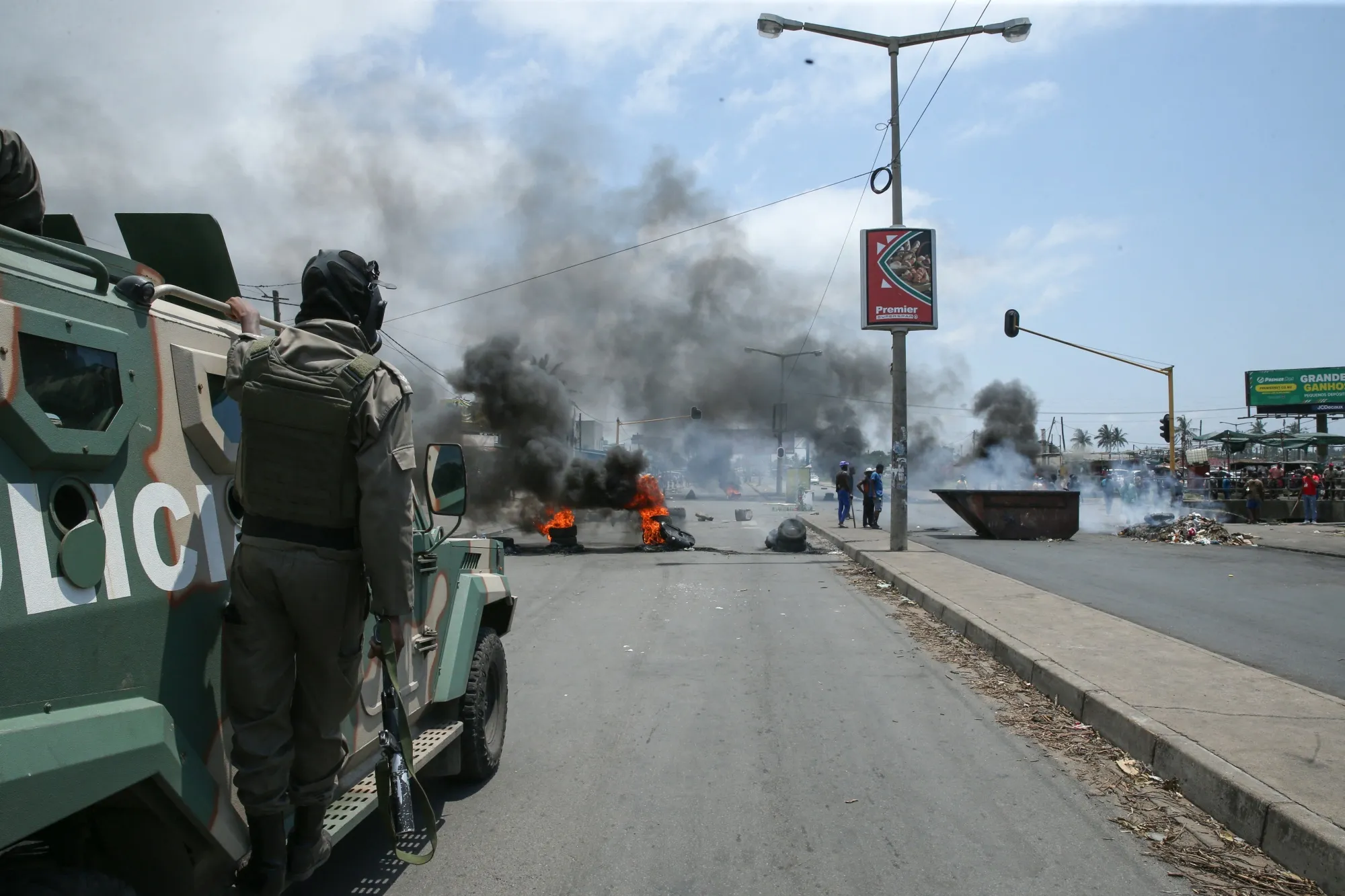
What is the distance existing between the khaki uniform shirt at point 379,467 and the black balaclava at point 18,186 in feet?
2.75

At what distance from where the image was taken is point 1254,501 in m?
25.8

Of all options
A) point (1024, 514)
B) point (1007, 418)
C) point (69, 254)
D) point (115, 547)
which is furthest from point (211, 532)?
point (1007, 418)

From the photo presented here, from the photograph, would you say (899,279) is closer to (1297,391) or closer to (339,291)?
(339,291)

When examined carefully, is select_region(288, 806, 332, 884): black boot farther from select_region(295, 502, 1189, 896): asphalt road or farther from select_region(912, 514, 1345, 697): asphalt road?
select_region(912, 514, 1345, 697): asphalt road

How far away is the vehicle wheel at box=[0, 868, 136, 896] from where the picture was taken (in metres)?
1.79

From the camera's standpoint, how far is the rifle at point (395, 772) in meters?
2.69

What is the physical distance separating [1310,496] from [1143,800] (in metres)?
25.5

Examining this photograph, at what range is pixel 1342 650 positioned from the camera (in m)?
7.23

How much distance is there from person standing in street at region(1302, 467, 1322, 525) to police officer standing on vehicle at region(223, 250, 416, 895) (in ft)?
93.1

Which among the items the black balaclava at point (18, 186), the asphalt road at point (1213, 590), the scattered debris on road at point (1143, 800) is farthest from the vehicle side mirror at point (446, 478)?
the asphalt road at point (1213, 590)

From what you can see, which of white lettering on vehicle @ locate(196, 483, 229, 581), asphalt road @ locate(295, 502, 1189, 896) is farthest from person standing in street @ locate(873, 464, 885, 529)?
white lettering on vehicle @ locate(196, 483, 229, 581)

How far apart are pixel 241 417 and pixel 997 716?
475cm

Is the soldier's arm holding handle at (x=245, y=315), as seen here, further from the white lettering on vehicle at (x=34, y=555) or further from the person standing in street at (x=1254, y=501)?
the person standing in street at (x=1254, y=501)

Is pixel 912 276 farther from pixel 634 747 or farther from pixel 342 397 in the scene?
pixel 342 397
